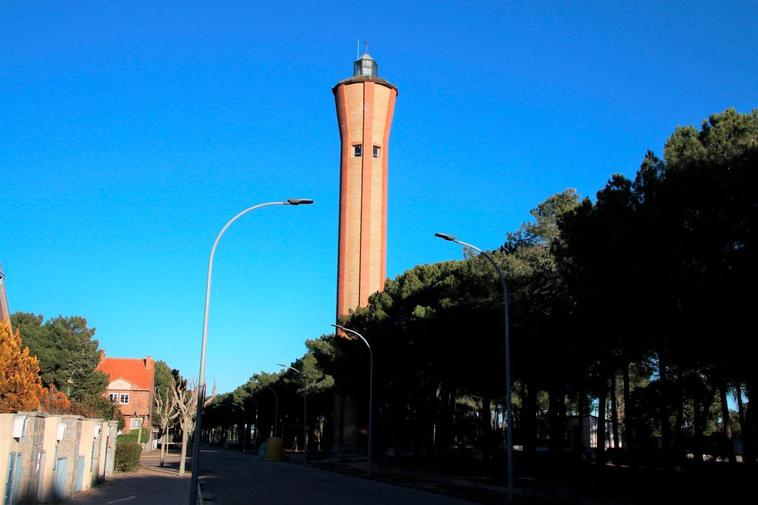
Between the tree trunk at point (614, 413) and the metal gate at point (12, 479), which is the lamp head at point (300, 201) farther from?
the tree trunk at point (614, 413)

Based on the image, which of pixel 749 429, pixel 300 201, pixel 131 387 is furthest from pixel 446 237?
pixel 131 387

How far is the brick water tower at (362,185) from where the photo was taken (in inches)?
2618

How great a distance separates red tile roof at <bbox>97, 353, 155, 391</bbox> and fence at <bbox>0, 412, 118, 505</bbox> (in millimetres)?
65765

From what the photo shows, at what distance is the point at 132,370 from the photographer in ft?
303

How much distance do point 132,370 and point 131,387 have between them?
5.44 metres

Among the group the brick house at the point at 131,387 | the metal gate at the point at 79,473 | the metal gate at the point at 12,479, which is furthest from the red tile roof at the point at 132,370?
the metal gate at the point at 12,479

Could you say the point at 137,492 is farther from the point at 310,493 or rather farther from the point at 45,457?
the point at 45,457

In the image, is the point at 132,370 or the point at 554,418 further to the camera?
the point at 132,370

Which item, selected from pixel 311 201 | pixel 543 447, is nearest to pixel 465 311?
pixel 311 201

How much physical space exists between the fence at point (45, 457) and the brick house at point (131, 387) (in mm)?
59271

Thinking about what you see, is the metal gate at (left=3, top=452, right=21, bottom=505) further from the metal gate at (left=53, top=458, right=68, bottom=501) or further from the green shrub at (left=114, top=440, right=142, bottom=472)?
the green shrub at (left=114, top=440, right=142, bottom=472)

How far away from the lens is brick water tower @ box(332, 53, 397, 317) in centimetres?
6650

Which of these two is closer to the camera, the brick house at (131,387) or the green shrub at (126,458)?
the green shrub at (126,458)

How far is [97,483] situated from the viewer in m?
26.9
